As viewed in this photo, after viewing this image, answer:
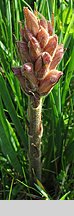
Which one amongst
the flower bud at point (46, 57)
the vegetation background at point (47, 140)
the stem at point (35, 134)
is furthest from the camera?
the vegetation background at point (47, 140)

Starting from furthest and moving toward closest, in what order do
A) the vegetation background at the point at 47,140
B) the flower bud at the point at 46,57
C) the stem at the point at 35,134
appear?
the vegetation background at the point at 47,140
the stem at the point at 35,134
the flower bud at the point at 46,57

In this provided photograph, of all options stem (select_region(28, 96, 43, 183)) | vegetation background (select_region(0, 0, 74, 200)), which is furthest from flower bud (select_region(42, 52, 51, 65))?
vegetation background (select_region(0, 0, 74, 200))

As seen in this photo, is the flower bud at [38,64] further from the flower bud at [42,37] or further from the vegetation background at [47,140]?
the vegetation background at [47,140]

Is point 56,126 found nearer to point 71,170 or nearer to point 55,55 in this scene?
point 71,170

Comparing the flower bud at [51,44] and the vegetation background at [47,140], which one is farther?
the vegetation background at [47,140]

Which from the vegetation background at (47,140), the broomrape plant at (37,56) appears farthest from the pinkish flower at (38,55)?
the vegetation background at (47,140)

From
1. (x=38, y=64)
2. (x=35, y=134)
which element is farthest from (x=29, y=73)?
(x=35, y=134)

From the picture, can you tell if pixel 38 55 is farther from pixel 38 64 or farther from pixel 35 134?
pixel 35 134
